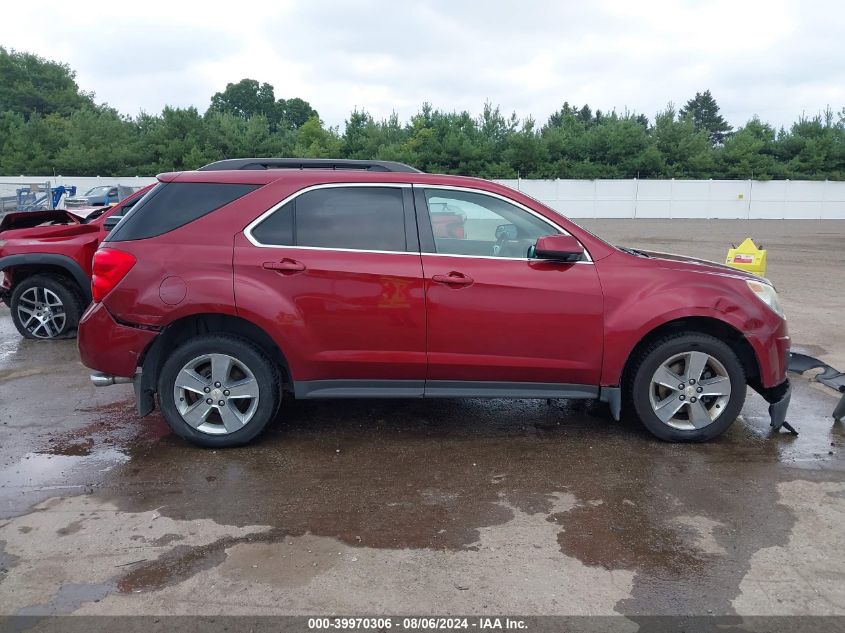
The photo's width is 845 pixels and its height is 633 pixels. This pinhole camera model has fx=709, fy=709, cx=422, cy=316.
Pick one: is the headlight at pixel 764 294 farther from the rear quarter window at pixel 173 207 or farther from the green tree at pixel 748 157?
the green tree at pixel 748 157

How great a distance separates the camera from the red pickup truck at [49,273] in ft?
26.7

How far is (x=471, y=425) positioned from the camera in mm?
5438

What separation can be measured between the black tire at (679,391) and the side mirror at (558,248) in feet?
2.81

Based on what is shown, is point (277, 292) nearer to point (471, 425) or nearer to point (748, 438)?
point (471, 425)

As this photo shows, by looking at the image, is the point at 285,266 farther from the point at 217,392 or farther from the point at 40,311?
the point at 40,311

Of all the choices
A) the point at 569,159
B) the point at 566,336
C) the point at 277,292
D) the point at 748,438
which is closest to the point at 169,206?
the point at 277,292

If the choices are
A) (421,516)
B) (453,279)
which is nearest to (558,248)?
(453,279)

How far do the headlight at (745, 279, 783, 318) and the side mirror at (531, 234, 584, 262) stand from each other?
1279 mm

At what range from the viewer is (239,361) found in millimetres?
4734

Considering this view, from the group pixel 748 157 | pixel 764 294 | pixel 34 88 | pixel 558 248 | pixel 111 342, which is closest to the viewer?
pixel 558 248

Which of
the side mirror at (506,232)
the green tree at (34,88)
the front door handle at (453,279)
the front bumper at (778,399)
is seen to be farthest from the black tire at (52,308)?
the green tree at (34,88)

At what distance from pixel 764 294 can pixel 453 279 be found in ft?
7.33

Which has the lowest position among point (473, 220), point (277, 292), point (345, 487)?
point (345, 487)

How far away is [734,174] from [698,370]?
49836 millimetres
